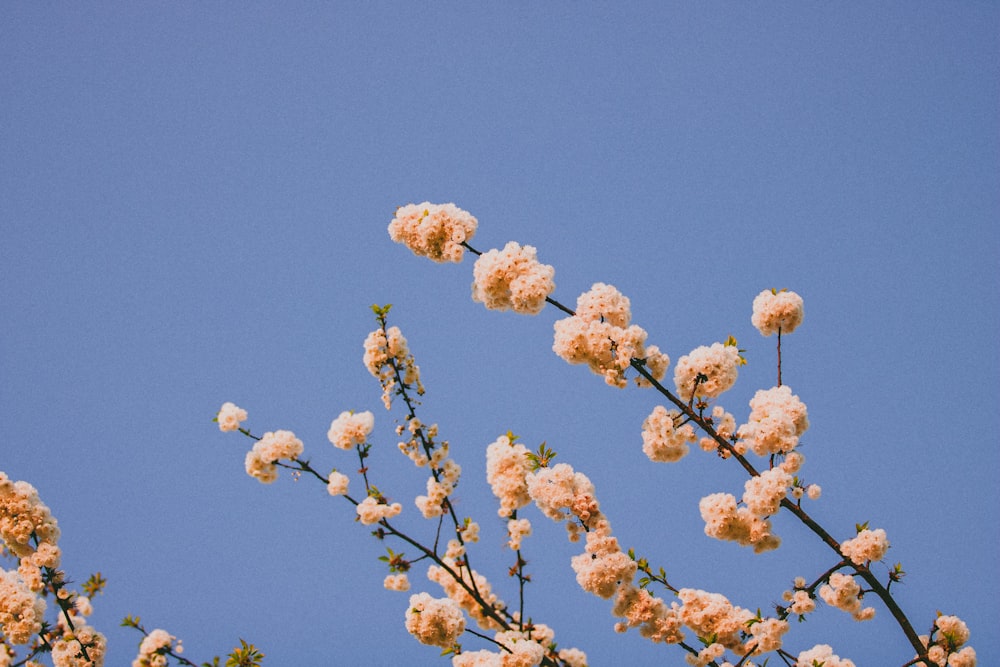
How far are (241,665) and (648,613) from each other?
3.09 m

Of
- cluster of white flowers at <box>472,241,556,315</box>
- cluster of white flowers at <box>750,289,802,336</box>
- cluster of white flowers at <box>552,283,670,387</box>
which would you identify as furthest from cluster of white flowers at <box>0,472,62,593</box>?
cluster of white flowers at <box>750,289,802,336</box>

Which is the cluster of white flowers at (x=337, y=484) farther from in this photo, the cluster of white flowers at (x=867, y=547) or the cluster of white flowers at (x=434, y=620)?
the cluster of white flowers at (x=867, y=547)

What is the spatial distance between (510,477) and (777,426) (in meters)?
2.03

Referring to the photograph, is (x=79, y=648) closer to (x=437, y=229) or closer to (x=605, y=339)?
(x=437, y=229)

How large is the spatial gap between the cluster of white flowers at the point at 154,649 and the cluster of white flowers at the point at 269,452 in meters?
1.32

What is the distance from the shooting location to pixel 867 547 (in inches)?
227

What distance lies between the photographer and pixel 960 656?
19.0 feet

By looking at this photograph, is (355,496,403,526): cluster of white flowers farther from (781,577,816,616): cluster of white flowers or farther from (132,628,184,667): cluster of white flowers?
(781,577,816,616): cluster of white flowers

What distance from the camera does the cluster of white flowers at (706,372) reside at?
569 cm

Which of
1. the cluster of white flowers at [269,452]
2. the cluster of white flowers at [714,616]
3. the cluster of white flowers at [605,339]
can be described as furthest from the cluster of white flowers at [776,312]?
the cluster of white flowers at [269,452]

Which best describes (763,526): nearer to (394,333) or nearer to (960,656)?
(960,656)

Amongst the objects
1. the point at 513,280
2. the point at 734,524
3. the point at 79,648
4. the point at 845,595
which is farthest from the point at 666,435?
the point at 79,648

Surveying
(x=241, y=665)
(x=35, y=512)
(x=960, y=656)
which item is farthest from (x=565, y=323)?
(x=35, y=512)

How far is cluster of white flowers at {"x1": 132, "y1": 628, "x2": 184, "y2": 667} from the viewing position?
550cm
